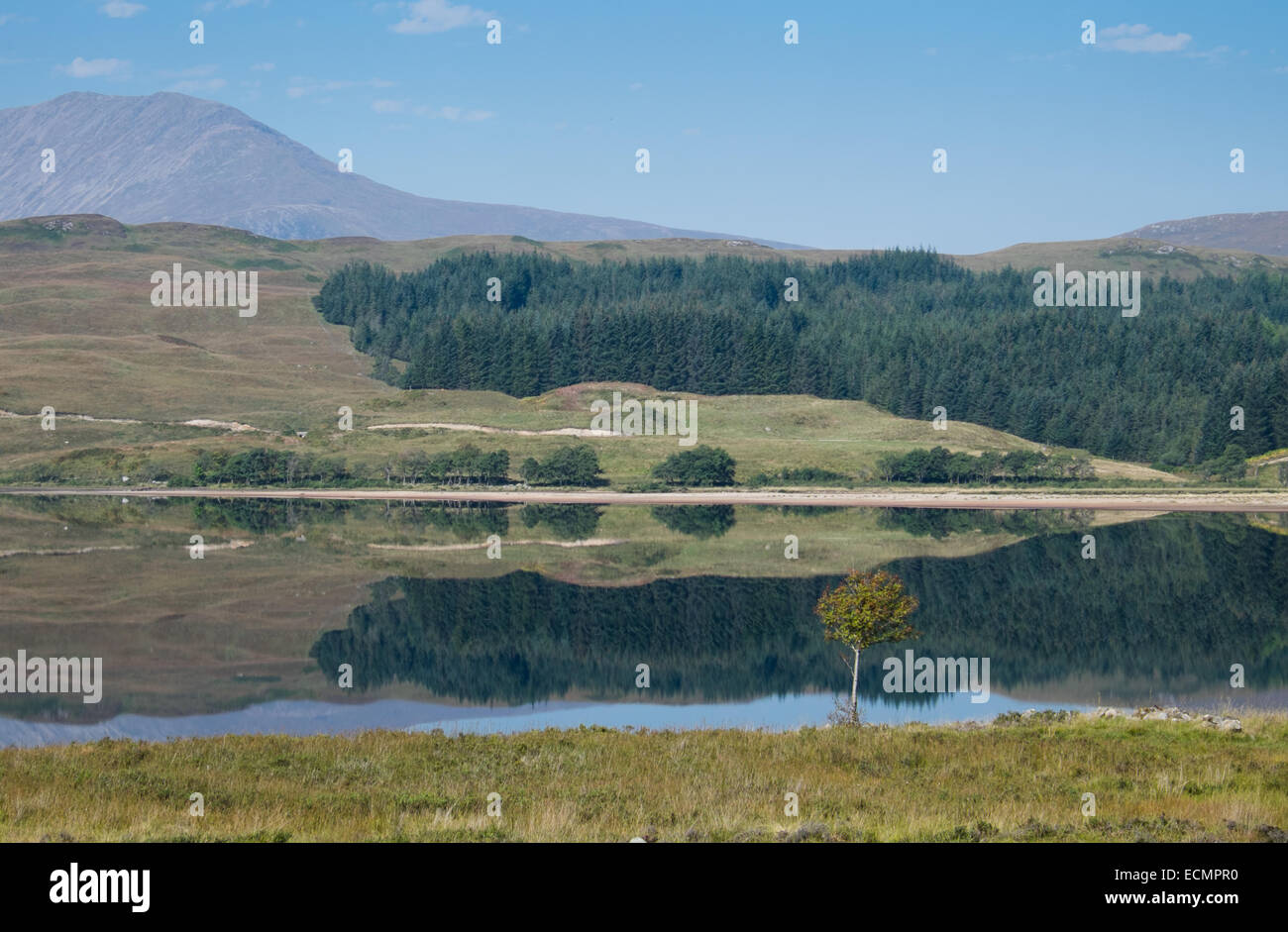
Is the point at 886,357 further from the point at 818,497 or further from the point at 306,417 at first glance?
the point at 306,417

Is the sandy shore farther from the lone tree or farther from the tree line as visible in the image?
the lone tree

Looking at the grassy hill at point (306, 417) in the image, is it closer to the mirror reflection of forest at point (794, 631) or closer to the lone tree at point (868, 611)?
the mirror reflection of forest at point (794, 631)

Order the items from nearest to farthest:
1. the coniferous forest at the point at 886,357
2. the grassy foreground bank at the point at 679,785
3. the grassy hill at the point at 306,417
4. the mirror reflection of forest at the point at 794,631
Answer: the grassy foreground bank at the point at 679,785
the mirror reflection of forest at the point at 794,631
the grassy hill at the point at 306,417
the coniferous forest at the point at 886,357

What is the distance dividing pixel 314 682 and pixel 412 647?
6243mm

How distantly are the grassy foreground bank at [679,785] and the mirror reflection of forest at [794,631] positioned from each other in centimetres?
1293

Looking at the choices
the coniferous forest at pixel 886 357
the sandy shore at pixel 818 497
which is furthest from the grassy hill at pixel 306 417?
the sandy shore at pixel 818 497

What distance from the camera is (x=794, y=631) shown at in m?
47.3

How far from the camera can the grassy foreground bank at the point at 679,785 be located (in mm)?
14969

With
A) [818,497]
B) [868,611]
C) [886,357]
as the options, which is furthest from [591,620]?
[886,357]

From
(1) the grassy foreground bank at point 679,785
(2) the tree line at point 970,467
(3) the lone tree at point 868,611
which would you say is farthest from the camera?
(2) the tree line at point 970,467

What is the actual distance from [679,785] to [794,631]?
94.6 feet

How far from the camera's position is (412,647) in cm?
4425
